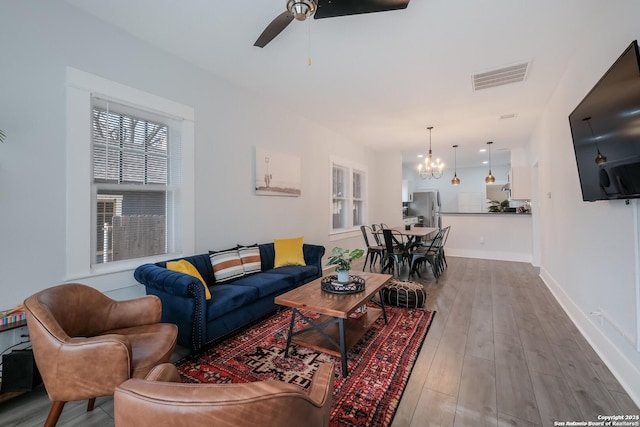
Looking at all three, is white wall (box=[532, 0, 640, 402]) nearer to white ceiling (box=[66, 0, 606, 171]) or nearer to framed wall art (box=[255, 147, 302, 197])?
white ceiling (box=[66, 0, 606, 171])

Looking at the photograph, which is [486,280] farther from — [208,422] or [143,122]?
[143,122]

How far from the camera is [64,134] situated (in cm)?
220

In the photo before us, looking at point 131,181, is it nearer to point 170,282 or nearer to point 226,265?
point 170,282

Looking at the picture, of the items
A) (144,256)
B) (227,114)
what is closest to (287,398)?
(144,256)

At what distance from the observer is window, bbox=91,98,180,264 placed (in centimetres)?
249

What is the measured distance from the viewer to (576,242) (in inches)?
116

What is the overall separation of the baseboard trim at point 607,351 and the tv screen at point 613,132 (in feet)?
3.77

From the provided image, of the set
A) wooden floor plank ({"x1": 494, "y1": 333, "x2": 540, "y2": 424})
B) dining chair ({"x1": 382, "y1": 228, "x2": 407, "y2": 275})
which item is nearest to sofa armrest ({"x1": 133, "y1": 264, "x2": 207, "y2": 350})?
wooden floor plank ({"x1": 494, "y1": 333, "x2": 540, "y2": 424})

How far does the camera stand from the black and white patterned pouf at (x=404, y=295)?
3.38m

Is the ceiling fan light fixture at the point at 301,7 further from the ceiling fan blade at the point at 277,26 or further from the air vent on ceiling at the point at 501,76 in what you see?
the air vent on ceiling at the point at 501,76

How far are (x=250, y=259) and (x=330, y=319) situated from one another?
52.5 inches

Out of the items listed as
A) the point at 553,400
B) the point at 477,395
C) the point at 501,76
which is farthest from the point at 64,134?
the point at 501,76

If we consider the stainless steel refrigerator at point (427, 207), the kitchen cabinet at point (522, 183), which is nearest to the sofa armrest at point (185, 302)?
the kitchen cabinet at point (522, 183)

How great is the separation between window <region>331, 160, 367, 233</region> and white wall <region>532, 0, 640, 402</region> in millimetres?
3606
